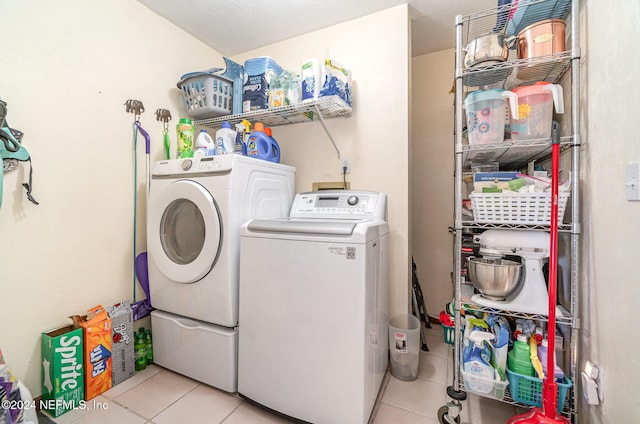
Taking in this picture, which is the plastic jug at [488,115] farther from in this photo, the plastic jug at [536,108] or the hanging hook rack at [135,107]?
the hanging hook rack at [135,107]

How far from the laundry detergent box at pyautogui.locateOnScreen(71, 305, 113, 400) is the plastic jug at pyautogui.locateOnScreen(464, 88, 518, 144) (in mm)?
2166

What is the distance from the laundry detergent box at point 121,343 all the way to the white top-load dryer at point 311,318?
0.75 meters

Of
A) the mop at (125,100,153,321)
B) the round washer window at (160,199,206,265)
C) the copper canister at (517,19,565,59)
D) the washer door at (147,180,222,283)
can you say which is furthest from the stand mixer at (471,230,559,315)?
the mop at (125,100,153,321)

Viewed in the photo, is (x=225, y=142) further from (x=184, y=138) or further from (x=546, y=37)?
(x=546, y=37)

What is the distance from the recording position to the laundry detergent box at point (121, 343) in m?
1.49

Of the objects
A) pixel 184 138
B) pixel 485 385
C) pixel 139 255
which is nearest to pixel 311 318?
pixel 485 385

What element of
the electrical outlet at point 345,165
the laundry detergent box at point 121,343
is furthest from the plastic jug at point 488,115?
the laundry detergent box at point 121,343

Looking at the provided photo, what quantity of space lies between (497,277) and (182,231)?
5.72 ft

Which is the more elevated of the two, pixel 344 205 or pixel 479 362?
pixel 344 205

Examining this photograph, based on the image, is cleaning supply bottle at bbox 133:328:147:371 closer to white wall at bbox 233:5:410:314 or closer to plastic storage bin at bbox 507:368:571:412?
white wall at bbox 233:5:410:314

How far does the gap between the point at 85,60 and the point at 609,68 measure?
2.47 metres

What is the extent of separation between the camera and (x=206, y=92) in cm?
188

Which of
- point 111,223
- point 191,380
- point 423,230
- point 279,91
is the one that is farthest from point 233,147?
point 423,230

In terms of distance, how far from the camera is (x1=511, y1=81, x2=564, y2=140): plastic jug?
1.13 m
